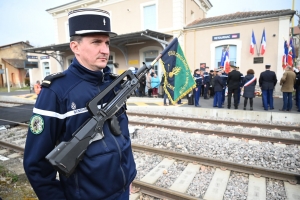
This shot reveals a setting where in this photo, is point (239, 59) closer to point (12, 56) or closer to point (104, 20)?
point (104, 20)

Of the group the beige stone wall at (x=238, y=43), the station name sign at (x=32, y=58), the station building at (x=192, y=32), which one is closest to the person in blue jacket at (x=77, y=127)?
the station building at (x=192, y=32)

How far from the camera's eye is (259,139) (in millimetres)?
5734

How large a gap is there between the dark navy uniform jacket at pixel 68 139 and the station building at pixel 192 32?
12.8 m

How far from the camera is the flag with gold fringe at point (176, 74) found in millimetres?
4246

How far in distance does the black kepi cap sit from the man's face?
0.17ft

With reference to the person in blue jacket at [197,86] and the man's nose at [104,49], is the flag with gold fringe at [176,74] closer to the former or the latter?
the man's nose at [104,49]

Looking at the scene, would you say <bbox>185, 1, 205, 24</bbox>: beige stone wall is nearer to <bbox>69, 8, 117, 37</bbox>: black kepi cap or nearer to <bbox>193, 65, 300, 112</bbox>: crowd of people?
<bbox>193, 65, 300, 112</bbox>: crowd of people

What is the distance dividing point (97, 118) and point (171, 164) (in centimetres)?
332

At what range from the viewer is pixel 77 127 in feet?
4.73

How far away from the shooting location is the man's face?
149cm

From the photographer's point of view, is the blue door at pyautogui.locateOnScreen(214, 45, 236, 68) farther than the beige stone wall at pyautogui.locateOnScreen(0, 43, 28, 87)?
No

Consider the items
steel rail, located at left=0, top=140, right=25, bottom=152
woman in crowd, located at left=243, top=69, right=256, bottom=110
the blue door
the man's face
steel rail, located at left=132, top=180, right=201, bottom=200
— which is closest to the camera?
the man's face

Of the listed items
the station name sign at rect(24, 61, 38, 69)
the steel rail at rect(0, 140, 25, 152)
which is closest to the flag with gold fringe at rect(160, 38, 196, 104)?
the steel rail at rect(0, 140, 25, 152)

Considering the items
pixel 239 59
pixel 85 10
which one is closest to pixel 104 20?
pixel 85 10
